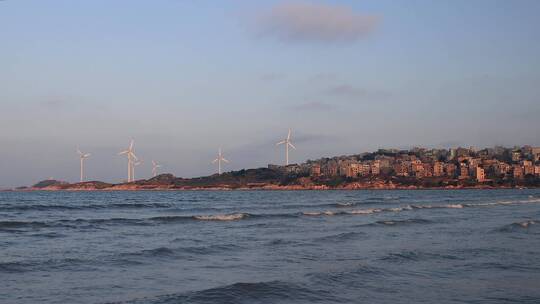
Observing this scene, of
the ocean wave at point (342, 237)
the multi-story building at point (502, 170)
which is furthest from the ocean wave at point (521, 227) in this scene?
the multi-story building at point (502, 170)

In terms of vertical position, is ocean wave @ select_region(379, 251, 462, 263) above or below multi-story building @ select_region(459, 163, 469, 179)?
below

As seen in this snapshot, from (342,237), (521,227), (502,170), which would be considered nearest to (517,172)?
(502,170)

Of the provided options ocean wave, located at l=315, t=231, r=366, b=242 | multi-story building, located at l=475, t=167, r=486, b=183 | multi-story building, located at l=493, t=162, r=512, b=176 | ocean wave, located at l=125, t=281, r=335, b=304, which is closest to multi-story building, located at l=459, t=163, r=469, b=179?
multi-story building, located at l=475, t=167, r=486, b=183

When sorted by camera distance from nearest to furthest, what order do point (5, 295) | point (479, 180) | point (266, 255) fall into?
point (5, 295), point (266, 255), point (479, 180)

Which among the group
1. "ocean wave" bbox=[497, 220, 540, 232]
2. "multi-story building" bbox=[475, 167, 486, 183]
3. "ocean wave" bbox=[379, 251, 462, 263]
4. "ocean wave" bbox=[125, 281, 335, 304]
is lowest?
"ocean wave" bbox=[497, 220, 540, 232]

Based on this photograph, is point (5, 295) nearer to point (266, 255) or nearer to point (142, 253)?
point (142, 253)

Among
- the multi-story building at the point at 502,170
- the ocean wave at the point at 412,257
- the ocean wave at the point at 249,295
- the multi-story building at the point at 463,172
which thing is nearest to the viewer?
the ocean wave at the point at 249,295

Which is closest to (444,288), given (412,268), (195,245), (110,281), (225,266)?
(412,268)

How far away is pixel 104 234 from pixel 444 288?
1925 cm

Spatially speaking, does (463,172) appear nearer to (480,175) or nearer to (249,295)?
(480,175)

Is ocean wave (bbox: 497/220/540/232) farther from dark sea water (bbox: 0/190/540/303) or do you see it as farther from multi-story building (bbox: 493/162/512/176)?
multi-story building (bbox: 493/162/512/176)

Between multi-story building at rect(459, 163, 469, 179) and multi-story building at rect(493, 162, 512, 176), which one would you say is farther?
multi-story building at rect(493, 162, 512, 176)

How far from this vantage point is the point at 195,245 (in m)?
23.7

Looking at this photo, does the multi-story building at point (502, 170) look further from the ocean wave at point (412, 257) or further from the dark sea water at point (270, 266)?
the ocean wave at point (412, 257)
